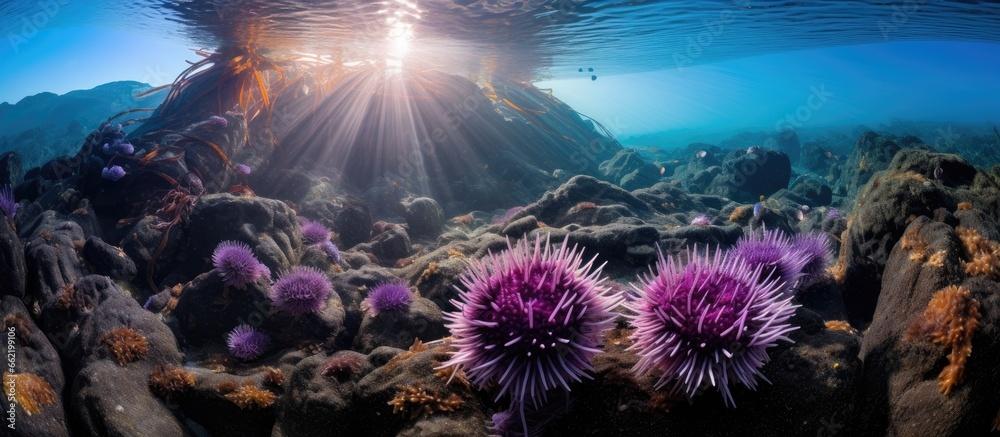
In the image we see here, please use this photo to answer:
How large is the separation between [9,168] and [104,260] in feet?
33.5

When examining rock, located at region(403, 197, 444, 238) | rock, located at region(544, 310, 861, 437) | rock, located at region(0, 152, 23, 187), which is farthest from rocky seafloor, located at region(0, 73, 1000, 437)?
rock, located at region(0, 152, 23, 187)

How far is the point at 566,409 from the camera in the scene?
249cm

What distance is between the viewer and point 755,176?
21047 millimetres

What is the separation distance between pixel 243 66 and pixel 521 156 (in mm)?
10825

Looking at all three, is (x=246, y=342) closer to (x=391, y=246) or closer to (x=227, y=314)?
A: (x=227, y=314)

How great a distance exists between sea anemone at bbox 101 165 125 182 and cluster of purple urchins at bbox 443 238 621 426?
911 cm

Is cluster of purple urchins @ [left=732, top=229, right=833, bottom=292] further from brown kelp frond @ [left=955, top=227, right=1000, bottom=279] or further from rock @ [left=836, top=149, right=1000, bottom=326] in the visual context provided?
rock @ [left=836, top=149, right=1000, bottom=326]

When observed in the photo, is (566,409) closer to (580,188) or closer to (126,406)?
(126,406)

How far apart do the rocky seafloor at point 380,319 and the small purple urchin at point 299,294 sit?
0.12 meters

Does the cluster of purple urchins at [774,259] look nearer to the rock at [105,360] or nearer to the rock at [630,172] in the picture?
the rock at [105,360]

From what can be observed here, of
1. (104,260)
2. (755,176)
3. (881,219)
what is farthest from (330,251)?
(755,176)

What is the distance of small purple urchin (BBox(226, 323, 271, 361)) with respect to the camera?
4.77 metres

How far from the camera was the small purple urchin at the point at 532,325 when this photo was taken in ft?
7.11

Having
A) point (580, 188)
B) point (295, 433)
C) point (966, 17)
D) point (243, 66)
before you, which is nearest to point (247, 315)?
point (295, 433)
